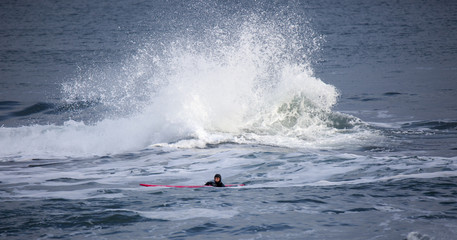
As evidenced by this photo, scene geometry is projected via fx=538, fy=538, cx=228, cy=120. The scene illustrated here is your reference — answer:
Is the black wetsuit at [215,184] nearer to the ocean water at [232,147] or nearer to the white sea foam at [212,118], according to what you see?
the ocean water at [232,147]

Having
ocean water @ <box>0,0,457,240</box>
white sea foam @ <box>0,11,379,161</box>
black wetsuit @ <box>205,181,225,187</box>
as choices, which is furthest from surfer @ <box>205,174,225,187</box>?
white sea foam @ <box>0,11,379,161</box>

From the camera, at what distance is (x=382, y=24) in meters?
58.4

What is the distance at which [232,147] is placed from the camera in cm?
1462

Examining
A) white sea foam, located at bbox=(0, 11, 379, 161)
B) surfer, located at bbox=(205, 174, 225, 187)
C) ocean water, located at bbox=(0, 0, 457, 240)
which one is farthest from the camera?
white sea foam, located at bbox=(0, 11, 379, 161)

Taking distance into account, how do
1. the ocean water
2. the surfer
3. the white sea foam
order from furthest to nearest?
1. the white sea foam
2. the surfer
3. the ocean water

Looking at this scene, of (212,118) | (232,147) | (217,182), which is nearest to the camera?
(217,182)

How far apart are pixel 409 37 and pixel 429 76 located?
1945 cm

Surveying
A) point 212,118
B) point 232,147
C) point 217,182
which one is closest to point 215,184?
point 217,182

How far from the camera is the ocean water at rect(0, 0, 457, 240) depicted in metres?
8.70

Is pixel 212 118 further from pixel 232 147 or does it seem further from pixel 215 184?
pixel 215 184

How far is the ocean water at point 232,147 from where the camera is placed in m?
8.70

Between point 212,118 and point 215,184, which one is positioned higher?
point 212,118

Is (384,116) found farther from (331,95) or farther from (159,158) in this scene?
(159,158)

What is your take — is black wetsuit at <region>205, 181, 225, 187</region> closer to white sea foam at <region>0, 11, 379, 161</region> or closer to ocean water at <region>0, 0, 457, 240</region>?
ocean water at <region>0, 0, 457, 240</region>
